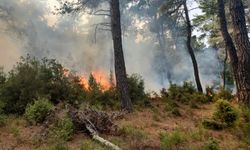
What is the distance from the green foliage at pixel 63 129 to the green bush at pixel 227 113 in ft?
14.1

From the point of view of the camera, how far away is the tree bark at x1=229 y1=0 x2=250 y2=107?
10.6 metres

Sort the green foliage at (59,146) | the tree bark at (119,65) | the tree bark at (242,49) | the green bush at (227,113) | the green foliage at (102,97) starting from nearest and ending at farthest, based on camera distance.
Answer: the green foliage at (59,146)
the green bush at (227,113)
the tree bark at (242,49)
the tree bark at (119,65)
the green foliage at (102,97)

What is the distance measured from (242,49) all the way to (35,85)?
786 centimetres

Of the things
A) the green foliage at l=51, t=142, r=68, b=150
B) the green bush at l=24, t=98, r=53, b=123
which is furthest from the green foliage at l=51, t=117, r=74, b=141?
the green bush at l=24, t=98, r=53, b=123

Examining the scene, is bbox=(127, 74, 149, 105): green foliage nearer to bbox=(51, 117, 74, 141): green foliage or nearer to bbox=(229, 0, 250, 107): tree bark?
bbox=(229, 0, 250, 107): tree bark

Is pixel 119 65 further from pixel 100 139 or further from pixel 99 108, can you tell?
pixel 100 139

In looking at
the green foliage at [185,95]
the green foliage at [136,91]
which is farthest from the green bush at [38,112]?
the green foliage at [185,95]

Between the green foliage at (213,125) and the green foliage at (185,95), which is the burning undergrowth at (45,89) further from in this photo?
the green foliage at (213,125)

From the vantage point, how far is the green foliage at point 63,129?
27.8ft

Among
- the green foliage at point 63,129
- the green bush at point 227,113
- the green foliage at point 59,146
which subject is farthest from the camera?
the green bush at point 227,113

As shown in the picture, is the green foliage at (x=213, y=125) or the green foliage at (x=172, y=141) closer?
the green foliage at (x=172, y=141)

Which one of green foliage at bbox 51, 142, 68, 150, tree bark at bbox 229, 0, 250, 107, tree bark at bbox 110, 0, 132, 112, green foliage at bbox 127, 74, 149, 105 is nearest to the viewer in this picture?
green foliage at bbox 51, 142, 68, 150

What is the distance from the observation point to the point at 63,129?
883 cm

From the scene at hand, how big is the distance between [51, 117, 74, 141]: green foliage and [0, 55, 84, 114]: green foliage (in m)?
3.88
